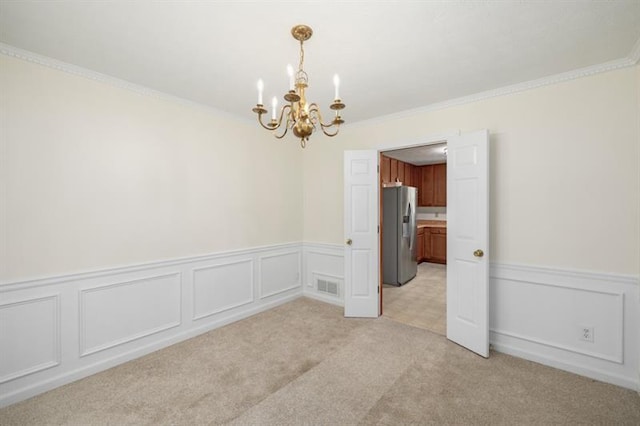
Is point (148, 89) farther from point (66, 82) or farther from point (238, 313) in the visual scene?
point (238, 313)

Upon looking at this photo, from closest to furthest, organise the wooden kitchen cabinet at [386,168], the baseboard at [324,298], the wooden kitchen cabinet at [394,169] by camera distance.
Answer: the baseboard at [324,298] < the wooden kitchen cabinet at [386,168] < the wooden kitchen cabinet at [394,169]

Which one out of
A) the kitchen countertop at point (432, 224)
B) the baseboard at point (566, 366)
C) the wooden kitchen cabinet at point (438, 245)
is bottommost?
the baseboard at point (566, 366)

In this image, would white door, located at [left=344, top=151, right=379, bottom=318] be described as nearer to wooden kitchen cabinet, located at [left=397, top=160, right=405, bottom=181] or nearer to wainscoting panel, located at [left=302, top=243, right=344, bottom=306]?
wainscoting panel, located at [left=302, top=243, right=344, bottom=306]

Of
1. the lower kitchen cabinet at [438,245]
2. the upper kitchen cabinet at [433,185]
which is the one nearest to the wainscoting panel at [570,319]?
the lower kitchen cabinet at [438,245]

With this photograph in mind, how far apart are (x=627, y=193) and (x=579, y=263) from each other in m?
0.68

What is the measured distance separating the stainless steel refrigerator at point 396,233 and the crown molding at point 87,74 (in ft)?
11.0

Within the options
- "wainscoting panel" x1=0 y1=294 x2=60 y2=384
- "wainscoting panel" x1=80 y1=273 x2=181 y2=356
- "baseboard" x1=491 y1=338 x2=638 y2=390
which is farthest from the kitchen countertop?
"wainscoting panel" x1=0 y1=294 x2=60 y2=384

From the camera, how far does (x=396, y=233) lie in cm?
497

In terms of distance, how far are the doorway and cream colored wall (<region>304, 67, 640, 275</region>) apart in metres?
0.71

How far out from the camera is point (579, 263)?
8.03 feet

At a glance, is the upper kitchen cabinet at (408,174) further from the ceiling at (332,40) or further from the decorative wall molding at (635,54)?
the decorative wall molding at (635,54)

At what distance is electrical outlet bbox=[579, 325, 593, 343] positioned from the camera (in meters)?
2.38

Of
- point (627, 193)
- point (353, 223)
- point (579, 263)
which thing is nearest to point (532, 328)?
point (579, 263)

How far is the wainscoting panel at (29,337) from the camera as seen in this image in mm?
2041
